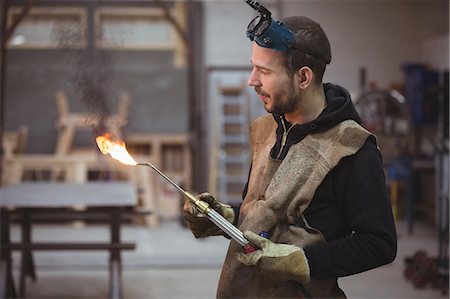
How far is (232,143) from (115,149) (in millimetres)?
5857

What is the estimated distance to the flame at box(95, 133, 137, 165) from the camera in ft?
6.19

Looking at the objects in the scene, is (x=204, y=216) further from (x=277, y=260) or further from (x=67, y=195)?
(x=67, y=195)

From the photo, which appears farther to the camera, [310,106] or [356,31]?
[356,31]

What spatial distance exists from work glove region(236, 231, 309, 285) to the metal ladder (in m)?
5.81

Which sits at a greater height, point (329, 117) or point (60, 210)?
point (329, 117)

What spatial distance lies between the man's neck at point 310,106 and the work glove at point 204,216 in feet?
0.98

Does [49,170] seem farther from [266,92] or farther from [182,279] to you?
[266,92]

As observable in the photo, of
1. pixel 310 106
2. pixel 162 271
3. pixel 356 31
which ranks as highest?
pixel 356 31

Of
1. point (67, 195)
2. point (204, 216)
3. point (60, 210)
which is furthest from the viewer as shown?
point (60, 210)

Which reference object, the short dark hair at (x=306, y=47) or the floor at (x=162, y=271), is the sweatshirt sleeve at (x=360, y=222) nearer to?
the short dark hair at (x=306, y=47)

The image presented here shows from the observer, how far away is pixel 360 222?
5.48ft

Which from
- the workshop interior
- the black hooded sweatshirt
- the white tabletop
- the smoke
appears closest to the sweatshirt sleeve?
the black hooded sweatshirt

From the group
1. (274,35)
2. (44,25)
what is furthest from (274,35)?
(44,25)

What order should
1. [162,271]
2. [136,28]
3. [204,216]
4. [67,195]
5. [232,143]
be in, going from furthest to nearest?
[136,28]
[232,143]
[162,271]
[67,195]
[204,216]
